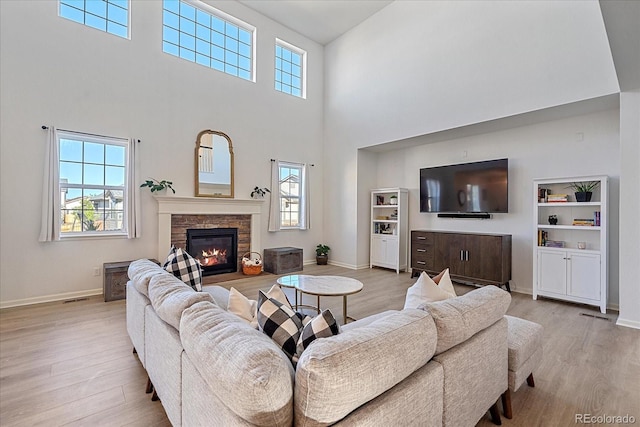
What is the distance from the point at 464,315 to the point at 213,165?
497 cm

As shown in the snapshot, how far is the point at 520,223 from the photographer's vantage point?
4.72 meters

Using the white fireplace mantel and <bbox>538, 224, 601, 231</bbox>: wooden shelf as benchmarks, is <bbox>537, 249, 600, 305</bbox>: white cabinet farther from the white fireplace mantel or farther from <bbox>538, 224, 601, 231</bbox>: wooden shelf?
the white fireplace mantel

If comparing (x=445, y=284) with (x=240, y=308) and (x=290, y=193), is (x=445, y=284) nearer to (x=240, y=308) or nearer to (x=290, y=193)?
(x=240, y=308)

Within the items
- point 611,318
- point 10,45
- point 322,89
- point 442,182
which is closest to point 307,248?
point 442,182

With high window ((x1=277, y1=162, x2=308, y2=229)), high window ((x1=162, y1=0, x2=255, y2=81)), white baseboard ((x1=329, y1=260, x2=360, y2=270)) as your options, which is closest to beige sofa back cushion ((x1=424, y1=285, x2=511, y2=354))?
white baseboard ((x1=329, y1=260, x2=360, y2=270))

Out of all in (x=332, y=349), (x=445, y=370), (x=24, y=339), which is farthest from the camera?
(x=24, y=339)

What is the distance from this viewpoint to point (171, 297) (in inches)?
63.8

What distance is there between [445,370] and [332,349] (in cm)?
66

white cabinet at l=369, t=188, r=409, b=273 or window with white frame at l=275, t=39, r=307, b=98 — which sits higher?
window with white frame at l=275, t=39, r=307, b=98

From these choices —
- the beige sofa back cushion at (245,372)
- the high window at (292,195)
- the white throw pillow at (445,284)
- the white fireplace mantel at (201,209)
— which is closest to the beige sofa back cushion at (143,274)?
the beige sofa back cushion at (245,372)

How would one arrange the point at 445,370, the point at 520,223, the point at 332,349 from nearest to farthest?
the point at 332,349
the point at 445,370
the point at 520,223

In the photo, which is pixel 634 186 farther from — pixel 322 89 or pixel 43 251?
pixel 43 251

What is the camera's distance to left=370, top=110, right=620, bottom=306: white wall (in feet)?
12.9

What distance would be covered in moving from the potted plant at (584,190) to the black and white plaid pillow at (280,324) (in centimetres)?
436
